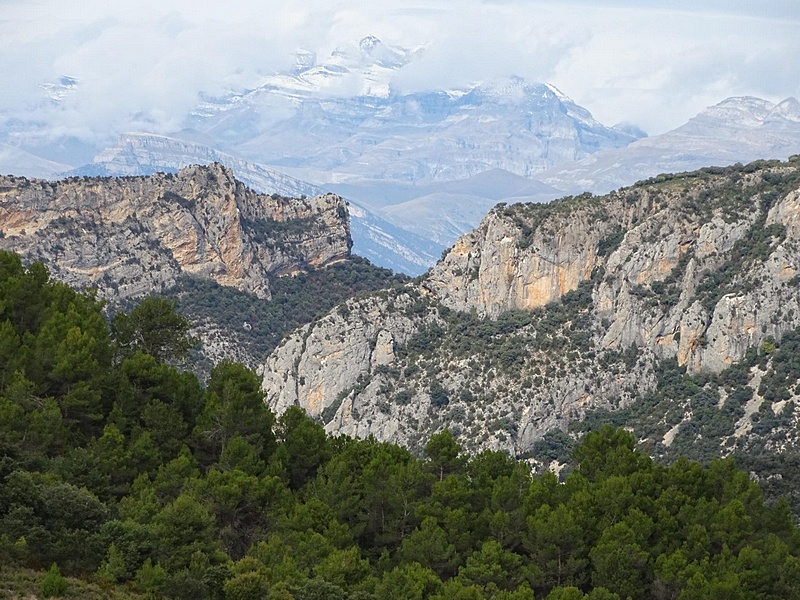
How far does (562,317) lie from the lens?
91.1 m

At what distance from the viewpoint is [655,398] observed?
8250 cm

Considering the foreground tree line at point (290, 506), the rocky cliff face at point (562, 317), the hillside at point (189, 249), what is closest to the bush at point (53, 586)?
the foreground tree line at point (290, 506)

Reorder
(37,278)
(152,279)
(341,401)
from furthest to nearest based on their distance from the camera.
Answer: (152,279)
(341,401)
(37,278)

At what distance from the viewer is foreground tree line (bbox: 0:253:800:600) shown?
3709 centimetres

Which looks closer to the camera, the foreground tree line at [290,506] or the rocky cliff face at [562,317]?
the foreground tree line at [290,506]

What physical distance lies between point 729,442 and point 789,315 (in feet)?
38.5

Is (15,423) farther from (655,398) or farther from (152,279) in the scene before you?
(152,279)

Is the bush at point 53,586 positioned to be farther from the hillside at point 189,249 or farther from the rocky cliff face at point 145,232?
the rocky cliff face at point 145,232

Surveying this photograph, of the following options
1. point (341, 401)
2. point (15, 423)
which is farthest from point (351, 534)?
point (341, 401)

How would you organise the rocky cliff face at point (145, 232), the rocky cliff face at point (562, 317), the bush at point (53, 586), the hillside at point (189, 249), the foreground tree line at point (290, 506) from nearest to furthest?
the bush at point (53, 586) < the foreground tree line at point (290, 506) < the rocky cliff face at point (562, 317) < the hillside at point (189, 249) < the rocky cliff face at point (145, 232)

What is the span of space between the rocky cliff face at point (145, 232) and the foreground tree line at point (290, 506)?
223ft

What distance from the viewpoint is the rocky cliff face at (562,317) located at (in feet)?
269

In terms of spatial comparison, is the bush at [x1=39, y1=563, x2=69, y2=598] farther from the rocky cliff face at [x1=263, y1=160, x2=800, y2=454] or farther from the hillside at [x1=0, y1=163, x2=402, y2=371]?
the hillside at [x1=0, y1=163, x2=402, y2=371]

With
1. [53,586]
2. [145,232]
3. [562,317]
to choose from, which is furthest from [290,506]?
[145,232]
